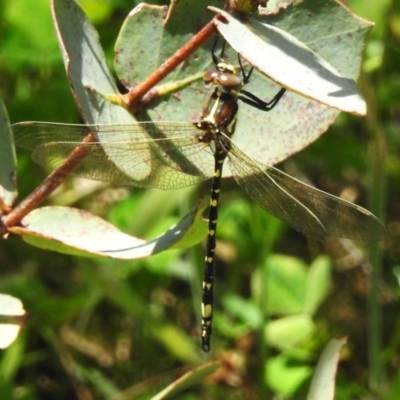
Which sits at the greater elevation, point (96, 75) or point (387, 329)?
point (96, 75)

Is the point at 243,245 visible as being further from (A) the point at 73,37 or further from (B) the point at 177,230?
(A) the point at 73,37

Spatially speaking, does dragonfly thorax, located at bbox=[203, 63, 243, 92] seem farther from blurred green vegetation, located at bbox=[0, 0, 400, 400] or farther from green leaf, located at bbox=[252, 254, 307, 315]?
green leaf, located at bbox=[252, 254, 307, 315]

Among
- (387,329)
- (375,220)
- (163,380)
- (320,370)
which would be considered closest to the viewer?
(320,370)

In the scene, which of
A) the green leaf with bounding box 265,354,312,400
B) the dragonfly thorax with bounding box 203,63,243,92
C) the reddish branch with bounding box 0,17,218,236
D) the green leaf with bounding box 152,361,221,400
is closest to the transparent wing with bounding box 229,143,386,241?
the dragonfly thorax with bounding box 203,63,243,92

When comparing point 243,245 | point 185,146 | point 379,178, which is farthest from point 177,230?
point 243,245

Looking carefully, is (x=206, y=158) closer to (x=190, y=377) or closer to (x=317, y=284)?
(x=190, y=377)

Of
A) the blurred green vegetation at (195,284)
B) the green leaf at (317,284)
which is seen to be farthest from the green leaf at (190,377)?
the green leaf at (317,284)
